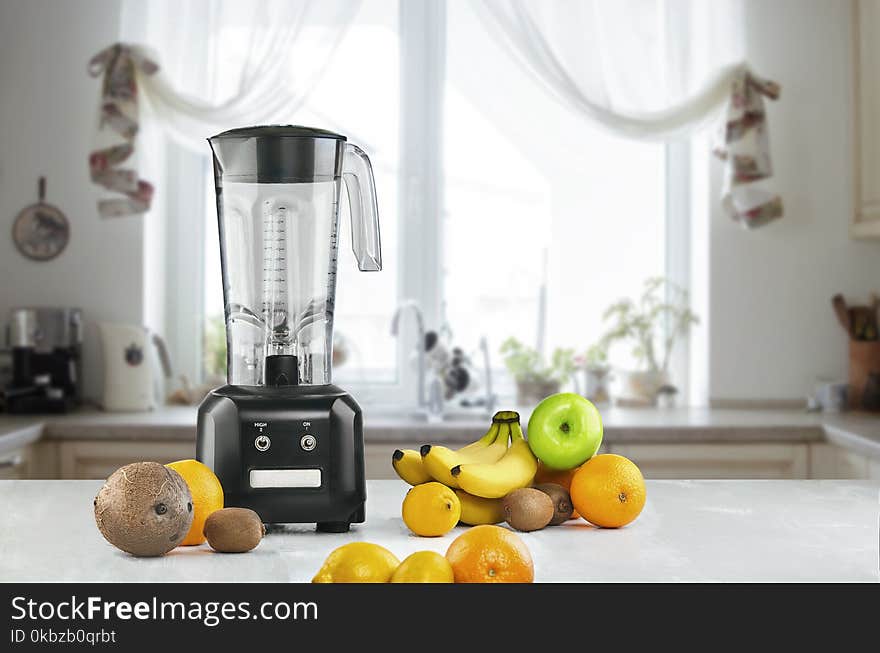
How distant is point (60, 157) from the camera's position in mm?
3340

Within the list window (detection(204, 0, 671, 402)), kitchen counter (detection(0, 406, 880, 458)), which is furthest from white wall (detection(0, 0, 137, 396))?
kitchen counter (detection(0, 406, 880, 458))

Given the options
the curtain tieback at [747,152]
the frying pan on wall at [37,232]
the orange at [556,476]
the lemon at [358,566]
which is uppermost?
the curtain tieback at [747,152]

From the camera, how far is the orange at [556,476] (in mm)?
→ 1249

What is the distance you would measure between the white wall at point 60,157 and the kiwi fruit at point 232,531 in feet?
7.96

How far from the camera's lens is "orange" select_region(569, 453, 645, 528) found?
1175 mm

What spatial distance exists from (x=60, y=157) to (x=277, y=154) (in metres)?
2.37

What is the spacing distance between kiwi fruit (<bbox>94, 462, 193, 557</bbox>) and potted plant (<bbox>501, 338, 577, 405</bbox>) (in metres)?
2.43

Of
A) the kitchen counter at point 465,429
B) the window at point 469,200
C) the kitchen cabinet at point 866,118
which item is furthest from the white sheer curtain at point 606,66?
the kitchen counter at point 465,429

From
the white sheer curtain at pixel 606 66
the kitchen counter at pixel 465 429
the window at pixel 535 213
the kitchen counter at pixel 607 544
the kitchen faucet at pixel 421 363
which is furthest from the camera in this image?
the window at pixel 535 213

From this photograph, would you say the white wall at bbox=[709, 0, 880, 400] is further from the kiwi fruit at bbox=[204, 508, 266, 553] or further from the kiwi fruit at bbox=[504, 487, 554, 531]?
the kiwi fruit at bbox=[204, 508, 266, 553]

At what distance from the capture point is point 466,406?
3.19 metres

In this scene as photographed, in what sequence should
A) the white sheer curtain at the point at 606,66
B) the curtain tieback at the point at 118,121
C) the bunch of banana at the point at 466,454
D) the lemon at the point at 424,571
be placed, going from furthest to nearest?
the white sheer curtain at the point at 606,66
the curtain tieback at the point at 118,121
the bunch of banana at the point at 466,454
the lemon at the point at 424,571

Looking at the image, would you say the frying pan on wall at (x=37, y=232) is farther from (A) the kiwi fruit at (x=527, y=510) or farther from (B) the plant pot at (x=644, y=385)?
(A) the kiwi fruit at (x=527, y=510)

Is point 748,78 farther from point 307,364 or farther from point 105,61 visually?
point 307,364
